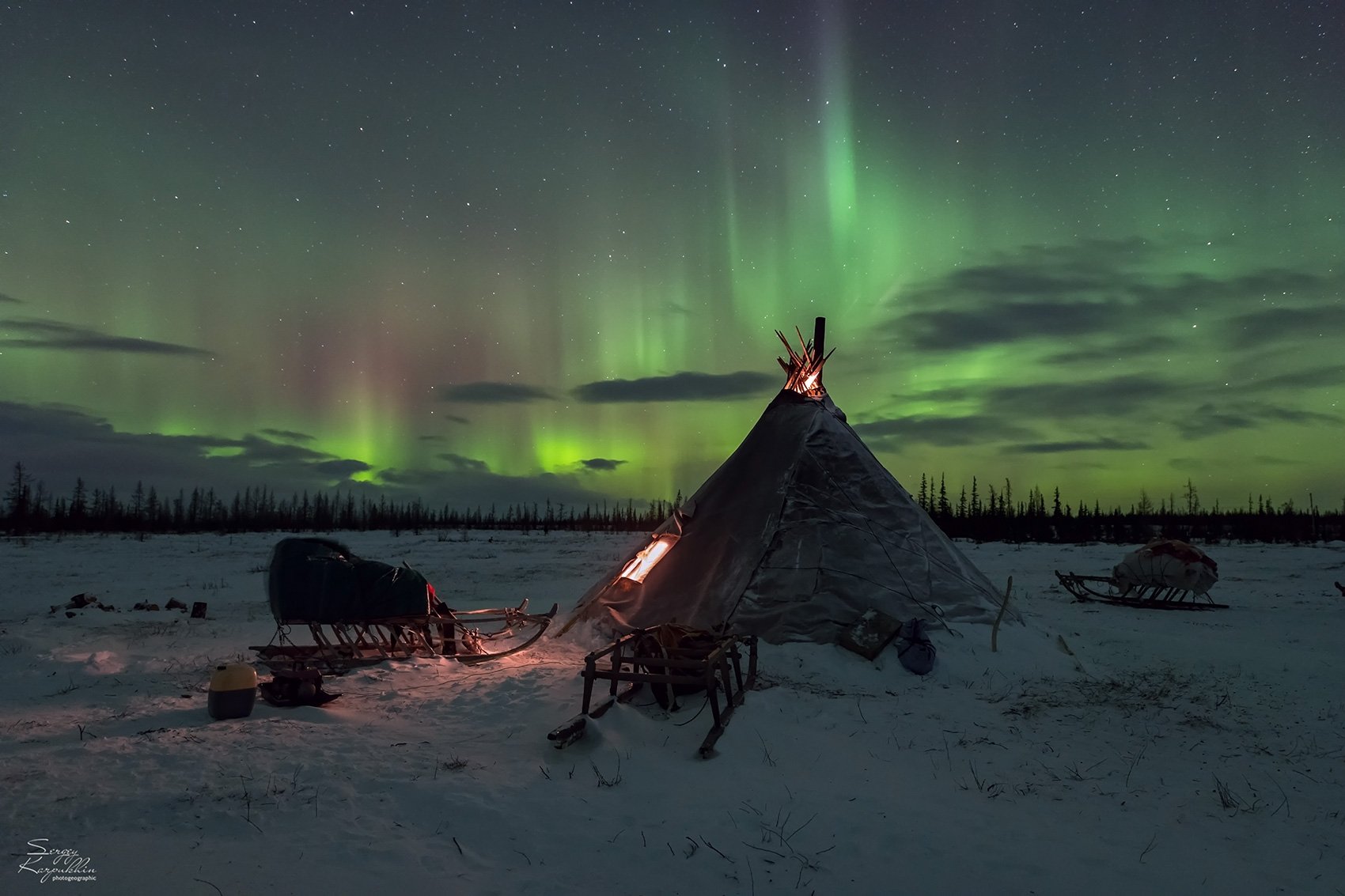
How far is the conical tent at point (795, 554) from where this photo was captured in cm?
1190

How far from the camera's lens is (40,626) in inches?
599

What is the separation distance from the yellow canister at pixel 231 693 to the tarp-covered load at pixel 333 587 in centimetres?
262

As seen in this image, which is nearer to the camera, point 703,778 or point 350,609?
point 703,778

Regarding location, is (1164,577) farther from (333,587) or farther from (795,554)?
(333,587)

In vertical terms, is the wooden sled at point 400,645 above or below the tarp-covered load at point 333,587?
below

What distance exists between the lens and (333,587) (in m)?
11.6

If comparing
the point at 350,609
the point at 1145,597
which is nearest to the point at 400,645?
the point at 350,609

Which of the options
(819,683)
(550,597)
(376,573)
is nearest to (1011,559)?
(550,597)

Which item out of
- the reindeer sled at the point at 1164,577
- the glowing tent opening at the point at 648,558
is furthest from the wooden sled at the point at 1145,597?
the glowing tent opening at the point at 648,558

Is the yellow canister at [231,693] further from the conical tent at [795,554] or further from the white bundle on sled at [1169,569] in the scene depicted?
the white bundle on sled at [1169,569]

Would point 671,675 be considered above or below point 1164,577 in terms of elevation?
above

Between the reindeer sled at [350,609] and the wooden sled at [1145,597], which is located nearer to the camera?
the reindeer sled at [350,609]

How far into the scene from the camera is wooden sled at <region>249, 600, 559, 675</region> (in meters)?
11.2

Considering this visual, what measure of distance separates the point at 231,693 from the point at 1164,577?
22.4 metres
